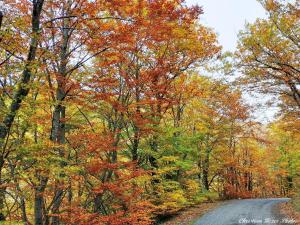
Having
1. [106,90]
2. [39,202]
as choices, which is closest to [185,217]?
[106,90]

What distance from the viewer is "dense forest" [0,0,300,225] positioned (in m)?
8.08

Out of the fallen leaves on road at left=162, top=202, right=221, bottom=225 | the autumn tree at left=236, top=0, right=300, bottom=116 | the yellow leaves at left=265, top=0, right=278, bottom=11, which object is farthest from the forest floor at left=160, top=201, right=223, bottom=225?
the yellow leaves at left=265, top=0, right=278, bottom=11

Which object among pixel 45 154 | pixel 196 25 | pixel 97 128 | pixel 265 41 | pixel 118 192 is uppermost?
pixel 196 25

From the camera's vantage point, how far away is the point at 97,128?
51.4 feet

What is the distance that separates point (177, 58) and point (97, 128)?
6671 millimetres

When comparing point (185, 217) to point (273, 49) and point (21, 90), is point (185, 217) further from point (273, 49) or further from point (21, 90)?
point (21, 90)

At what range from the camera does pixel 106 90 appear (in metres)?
13.5

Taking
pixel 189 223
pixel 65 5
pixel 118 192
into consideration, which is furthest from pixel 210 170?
pixel 65 5

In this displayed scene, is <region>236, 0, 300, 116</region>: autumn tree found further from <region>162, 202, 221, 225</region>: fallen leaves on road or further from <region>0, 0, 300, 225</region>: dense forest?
<region>162, 202, 221, 225</region>: fallen leaves on road

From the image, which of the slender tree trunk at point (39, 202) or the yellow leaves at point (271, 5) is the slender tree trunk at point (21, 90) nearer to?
the slender tree trunk at point (39, 202)

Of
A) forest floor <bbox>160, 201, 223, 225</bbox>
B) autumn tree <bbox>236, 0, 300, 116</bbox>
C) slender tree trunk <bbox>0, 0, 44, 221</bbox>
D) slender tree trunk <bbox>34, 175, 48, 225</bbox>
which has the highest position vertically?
autumn tree <bbox>236, 0, 300, 116</bbox>

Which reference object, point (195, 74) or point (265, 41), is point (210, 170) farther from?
point (265, 41)

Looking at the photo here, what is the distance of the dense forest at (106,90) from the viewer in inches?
318

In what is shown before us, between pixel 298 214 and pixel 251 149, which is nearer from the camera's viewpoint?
pixel 298 214
